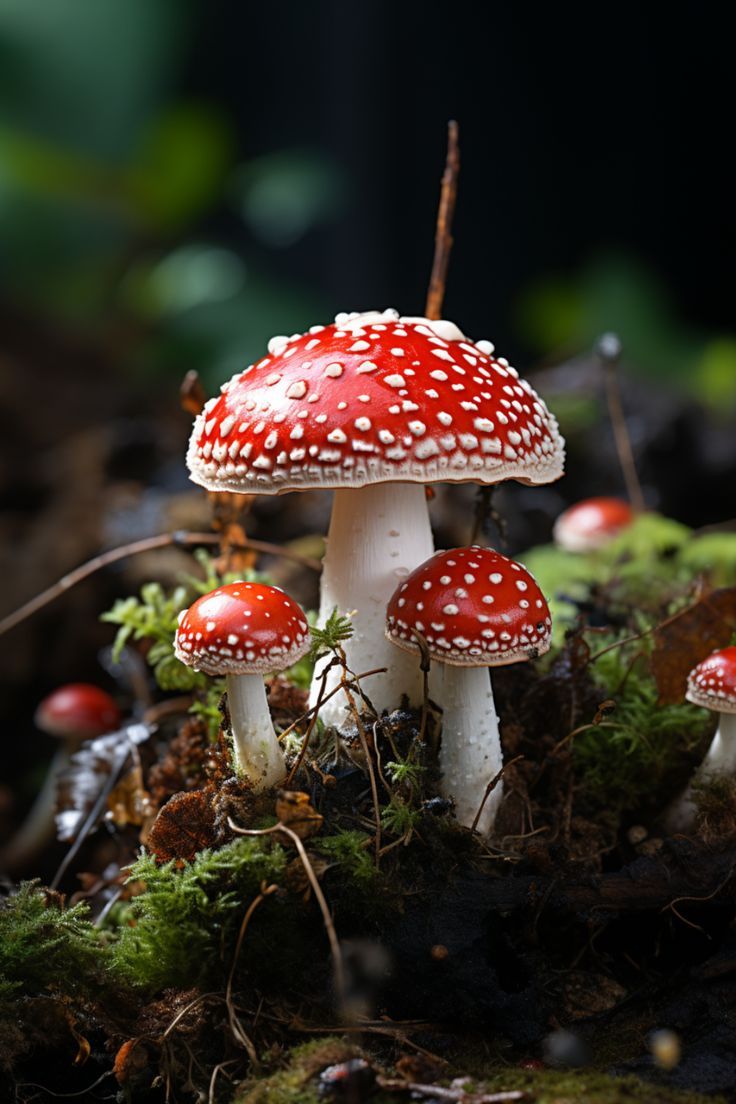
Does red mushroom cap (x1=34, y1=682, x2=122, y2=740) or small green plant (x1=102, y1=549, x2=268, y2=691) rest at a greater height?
small green plant (x1=102, y1=549, x2=268, y2=691)

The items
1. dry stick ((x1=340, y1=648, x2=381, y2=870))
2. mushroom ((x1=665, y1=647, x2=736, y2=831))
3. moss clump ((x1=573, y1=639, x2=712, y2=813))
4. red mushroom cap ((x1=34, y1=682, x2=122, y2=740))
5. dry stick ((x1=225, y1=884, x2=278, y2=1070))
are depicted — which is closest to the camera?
dry stick ((x1=225, y1=884, x2=278, y2=1070))

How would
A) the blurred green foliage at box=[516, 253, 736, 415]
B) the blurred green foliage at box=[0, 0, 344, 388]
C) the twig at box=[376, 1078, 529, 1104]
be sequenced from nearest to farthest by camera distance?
1. the twig at box=[376, 1078, 529, 1104]
2. the blurred green foliage at box=[0, 0, 344, 388]
3. the blurred green foliage at box=[516, 253, 736, 415]

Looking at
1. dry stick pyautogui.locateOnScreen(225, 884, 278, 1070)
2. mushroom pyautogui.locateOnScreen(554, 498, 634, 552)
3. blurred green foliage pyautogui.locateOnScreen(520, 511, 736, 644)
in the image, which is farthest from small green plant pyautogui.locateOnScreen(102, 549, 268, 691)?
mushroom pyautogui.locateOnScreen(554, 498, 634, 552)

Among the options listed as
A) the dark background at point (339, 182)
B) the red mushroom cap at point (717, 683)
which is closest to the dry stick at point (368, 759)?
the red mushroom cap at point (717, 683)

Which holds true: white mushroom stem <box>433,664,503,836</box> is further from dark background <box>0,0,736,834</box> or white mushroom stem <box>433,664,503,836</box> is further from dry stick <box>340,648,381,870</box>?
dark background <box>0,0,736,834</box>

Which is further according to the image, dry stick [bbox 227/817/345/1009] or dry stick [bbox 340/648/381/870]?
dry stick [bbox 340/648/381/870]

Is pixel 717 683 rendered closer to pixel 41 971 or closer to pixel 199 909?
pixel 199 909

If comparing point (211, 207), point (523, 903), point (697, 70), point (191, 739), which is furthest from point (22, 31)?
point (523, 903)
